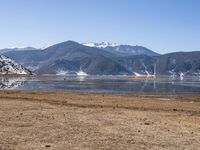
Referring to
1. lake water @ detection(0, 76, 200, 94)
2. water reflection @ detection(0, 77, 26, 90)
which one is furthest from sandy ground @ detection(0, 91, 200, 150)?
water reflection @ detection(0, 77, 26, 90)

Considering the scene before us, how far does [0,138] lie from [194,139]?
11.8m

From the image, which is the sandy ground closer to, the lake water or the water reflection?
the lake water

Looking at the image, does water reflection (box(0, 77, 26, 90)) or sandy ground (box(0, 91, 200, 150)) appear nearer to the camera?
sandy ground (box(0, 91, 200, 150))

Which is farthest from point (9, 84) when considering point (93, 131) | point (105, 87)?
point (93, 131)

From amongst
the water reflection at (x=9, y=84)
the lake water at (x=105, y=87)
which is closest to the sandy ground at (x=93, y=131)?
the lake water at (x=105, y=87)

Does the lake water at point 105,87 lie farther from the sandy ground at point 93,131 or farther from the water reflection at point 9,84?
the sandy ground at point 93,131

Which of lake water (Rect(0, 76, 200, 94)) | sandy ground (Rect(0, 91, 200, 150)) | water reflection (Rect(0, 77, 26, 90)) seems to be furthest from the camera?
water reflection (Rect(0, 77, 26, 90))

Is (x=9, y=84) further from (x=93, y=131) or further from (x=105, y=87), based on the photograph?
(x=93, y=131)

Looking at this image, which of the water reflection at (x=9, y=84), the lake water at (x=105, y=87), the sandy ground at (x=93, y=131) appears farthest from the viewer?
the water reflection at (x=9, y=84)

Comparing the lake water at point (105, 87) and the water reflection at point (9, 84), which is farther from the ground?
→ the water reflection at point (9, 84)

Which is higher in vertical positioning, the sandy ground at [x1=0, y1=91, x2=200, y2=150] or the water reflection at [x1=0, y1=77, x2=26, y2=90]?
the water reflection at [x1=0, y1=77, x2=26, y2=90]

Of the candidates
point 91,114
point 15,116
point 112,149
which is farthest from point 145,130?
point 15,116

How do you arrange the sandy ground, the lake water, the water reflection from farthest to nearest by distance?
the water reflection → the lake water → the sandy ground

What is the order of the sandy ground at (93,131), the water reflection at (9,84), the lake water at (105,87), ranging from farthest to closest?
the water reflection at (9,84) → the lake water at (105,87) → the sandy ground at (93,131)
